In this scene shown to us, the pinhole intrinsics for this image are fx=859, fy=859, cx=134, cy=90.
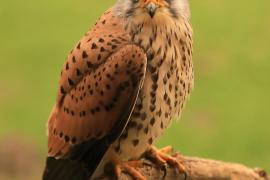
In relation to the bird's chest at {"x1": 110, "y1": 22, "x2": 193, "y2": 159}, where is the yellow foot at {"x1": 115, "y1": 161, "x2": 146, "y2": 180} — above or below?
below

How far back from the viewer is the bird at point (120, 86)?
291 centimetres

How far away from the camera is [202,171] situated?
3379 millimetres

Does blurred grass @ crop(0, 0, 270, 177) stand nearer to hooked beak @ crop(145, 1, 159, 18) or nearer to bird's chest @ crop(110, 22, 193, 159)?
bird's chest @ crop(110, 22, 193, 159)

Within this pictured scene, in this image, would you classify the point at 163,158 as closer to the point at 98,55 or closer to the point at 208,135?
the point at 98,55

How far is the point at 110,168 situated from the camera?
3107 mm

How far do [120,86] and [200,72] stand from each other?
14.2ft

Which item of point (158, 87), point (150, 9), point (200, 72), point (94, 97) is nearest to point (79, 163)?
point (94, 97)

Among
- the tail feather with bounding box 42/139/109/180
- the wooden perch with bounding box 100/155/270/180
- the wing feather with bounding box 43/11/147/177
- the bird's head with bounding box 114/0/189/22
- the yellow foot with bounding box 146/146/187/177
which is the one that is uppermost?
the bird's head with bounding box 114/0/189/22

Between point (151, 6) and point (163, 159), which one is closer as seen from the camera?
point (151, 6)

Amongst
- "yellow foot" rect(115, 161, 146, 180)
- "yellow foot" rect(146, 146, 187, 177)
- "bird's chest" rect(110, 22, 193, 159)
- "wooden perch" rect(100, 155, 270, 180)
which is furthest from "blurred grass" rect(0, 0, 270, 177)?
"bird's chest" rect(110, 22, 193, 159)

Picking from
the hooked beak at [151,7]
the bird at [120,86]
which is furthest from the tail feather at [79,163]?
the hooked beak at [151,7]

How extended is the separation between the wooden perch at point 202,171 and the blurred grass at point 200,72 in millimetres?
2327

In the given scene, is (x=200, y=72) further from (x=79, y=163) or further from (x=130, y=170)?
(x=79, y=163)

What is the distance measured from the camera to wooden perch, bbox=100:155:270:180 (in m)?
3.29
